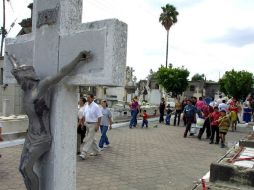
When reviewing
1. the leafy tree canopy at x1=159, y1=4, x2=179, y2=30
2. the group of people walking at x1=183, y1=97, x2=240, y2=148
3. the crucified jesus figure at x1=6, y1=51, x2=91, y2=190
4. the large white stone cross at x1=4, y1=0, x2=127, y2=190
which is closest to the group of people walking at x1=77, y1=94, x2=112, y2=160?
the group of people walking at x1=183, y1=97, x2=240, y2=148

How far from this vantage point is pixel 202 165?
10.1 m

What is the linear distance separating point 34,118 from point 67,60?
671 millimetres

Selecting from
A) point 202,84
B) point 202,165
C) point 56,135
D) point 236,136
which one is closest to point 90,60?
point 56,135

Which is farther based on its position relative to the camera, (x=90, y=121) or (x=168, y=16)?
(x=168, y=16)

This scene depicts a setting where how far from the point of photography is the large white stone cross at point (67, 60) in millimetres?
3094

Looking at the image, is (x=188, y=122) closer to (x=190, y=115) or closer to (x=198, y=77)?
(x=190, y=115)

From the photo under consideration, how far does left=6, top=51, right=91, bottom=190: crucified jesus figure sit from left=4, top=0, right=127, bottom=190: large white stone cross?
3.0 inches

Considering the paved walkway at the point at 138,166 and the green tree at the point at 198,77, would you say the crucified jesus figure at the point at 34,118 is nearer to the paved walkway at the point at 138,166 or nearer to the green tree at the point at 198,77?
the paved walkway at the point at 138,166

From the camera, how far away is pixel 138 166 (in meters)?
9.42

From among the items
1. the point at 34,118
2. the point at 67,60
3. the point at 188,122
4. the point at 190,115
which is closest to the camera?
the point at 67,60

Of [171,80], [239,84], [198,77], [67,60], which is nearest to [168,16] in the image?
[171,80]

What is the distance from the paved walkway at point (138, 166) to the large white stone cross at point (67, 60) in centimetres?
369

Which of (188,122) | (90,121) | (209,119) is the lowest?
(188,122)

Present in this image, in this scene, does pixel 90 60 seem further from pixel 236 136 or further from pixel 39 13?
pixel 236 136
